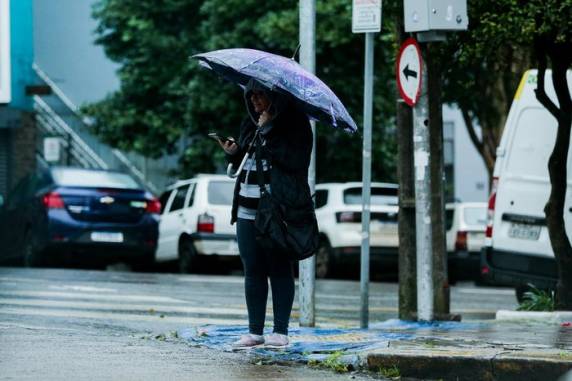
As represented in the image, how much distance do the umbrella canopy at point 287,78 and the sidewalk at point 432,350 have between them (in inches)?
57.2

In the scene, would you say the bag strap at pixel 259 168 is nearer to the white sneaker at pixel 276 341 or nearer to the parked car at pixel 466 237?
the white sneaker at pixel 276 341

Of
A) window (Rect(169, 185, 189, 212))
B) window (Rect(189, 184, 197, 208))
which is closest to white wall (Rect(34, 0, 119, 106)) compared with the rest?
window (Rect(169, 185, 189, 212))

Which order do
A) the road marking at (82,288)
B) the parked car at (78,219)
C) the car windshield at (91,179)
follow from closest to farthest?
the road marking at (82,288) < the parked car at (78,219) < the car windshield at (91,179)

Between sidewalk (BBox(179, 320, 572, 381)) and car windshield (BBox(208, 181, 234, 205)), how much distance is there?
38.5 feet

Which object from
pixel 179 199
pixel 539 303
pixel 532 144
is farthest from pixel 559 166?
pixel 179 199

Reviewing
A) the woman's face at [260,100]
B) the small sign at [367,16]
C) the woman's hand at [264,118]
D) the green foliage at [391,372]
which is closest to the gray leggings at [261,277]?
the woman's hand at [264,118]

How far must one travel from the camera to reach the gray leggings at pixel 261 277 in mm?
9266

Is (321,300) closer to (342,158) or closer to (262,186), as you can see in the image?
(262,186)

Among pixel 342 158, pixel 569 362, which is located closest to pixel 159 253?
pixel 342 158

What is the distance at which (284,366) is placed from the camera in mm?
8680

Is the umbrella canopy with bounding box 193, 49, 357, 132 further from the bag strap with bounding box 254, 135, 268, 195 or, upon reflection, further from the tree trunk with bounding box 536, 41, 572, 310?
the tree trunk with bounding box 536, 41, 572, 310

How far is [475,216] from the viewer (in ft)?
81.4

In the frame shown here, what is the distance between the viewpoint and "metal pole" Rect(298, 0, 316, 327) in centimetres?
1166

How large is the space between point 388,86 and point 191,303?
52.8 ft
